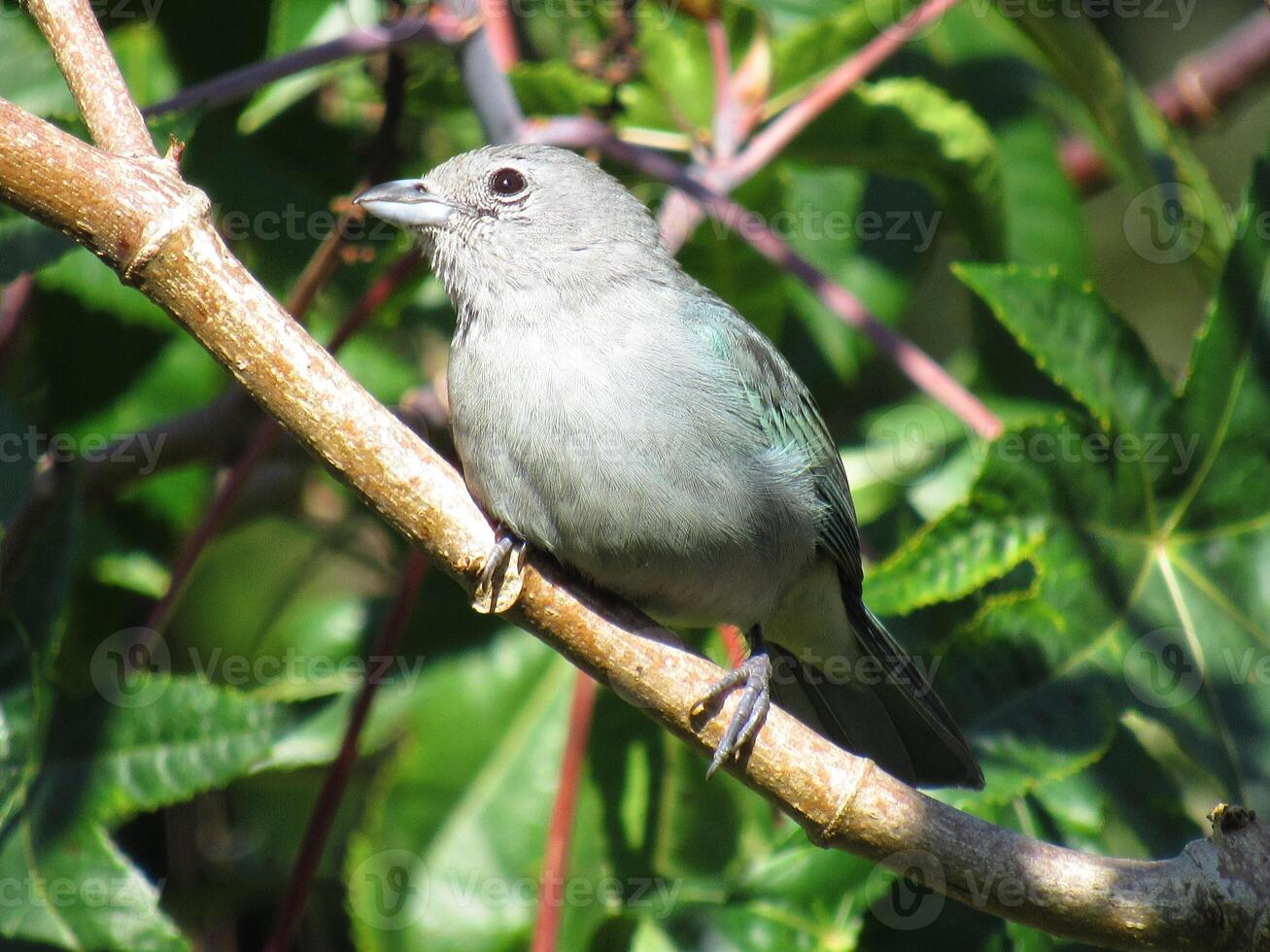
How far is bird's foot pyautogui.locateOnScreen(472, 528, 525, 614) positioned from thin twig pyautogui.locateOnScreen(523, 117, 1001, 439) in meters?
1.29

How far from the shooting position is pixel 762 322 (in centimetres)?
420

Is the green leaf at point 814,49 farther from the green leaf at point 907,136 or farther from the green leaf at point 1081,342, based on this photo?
the green leaf at point 1081,342

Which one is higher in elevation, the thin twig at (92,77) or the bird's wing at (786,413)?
the thin twig at (92,77)

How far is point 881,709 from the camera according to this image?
362 centimetres

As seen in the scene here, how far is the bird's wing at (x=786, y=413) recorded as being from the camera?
135 inches

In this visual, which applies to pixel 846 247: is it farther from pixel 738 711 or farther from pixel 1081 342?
pixel 738 711

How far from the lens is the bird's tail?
325 centimetres

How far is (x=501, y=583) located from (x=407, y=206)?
4.14 feet

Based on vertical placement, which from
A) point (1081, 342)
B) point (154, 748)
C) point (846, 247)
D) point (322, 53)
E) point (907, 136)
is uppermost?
point (322, 53)

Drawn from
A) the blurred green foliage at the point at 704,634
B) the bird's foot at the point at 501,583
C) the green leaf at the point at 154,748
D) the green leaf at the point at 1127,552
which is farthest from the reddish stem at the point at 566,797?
the green leaf at the point at 1127,552

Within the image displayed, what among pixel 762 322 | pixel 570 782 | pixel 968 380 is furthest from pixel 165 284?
pixel 968 380

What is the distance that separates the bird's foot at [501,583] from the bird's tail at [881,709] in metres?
1.07

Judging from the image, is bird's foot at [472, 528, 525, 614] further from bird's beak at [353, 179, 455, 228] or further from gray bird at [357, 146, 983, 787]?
bird's beak at [353, 179, 455, 228]

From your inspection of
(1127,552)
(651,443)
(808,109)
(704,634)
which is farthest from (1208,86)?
(651,443)
